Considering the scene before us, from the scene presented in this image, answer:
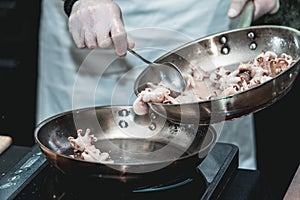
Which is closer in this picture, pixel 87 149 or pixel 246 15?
pixel 87 149

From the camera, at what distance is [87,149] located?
1.22 metres

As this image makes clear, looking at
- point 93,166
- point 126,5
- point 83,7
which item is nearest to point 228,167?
point 93,166

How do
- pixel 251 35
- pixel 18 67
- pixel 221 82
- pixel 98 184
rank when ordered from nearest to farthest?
pixel 98 184 → pixel 221 82 → pixel 251 35 → pixel 18 67

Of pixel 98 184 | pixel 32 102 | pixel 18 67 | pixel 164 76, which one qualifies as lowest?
pixel 32 102

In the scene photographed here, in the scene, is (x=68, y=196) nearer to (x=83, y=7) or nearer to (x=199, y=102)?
(x=199, y=102)

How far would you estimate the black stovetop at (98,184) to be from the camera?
1.14 m

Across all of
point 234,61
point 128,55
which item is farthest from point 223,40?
point 128,55

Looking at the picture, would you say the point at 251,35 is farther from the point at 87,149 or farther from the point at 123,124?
the point at 87,149

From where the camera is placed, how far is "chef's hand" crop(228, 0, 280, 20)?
146 cm

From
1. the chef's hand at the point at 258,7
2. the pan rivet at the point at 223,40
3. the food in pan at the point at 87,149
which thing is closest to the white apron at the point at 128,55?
the chef's hand at the point at 258,7

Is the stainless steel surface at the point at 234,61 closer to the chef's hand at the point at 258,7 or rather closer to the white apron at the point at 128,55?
the chef's hand at the point at 258,7

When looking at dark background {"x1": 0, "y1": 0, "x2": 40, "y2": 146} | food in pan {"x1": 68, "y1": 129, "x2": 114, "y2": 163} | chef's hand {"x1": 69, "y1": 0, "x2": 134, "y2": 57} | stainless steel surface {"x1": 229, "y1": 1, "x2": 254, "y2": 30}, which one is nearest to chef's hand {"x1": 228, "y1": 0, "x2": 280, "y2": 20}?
stainless steel surface {"x1": 229, "y1": 1, "x2": 254, "y2": 30}

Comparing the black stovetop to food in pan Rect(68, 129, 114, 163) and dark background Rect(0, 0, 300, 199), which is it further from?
dark background Rect(0, 0, 300, 199)

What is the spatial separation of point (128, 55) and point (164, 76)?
409mm
